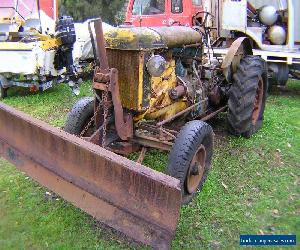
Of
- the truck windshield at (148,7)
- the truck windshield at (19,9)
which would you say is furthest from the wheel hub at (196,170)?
the truck windshield at (19,9)

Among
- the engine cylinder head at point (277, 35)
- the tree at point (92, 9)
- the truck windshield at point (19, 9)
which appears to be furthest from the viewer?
the tree at point (92, 9)

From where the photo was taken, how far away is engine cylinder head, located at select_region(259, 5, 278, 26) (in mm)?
7734

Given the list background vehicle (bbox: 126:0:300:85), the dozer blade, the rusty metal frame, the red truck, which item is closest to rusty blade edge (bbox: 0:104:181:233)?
the dozer blade

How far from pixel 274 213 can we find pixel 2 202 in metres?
2.58

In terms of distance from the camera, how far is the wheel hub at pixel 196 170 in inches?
142

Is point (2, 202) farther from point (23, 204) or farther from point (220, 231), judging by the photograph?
point (220, 231)

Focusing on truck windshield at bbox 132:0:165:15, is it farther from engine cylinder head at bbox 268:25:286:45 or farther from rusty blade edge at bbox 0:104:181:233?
rusty blade edge at bbox 0:104:181:233

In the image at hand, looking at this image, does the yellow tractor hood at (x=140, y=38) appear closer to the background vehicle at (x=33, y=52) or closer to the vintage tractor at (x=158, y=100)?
the vintage tractor at (x=158, y=100)

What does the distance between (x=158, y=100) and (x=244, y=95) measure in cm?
Result: 137

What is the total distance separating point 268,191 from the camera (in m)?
4.00

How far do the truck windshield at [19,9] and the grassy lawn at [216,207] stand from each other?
209 inches

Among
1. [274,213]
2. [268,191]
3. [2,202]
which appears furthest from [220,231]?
[2,202]

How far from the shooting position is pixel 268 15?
7.76 m

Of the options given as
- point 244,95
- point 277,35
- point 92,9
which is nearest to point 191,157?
point 244,95
